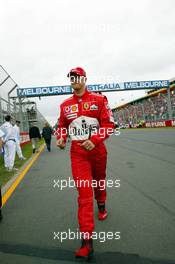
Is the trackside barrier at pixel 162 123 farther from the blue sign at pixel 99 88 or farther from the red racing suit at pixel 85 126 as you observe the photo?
the red racing suit at pixel 85 126

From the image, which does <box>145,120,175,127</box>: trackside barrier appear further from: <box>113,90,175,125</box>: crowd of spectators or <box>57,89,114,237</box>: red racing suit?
<box>57,89,114,237</box>: red racing suit

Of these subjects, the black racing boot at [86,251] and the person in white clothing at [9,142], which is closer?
the black racing boot at [86,251]

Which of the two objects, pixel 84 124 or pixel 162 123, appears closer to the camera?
pixel 84 124

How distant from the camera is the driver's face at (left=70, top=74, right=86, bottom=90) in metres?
3.17

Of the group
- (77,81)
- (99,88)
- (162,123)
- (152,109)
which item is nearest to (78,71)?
(77,81)

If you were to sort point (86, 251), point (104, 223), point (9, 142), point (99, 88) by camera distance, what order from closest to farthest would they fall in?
point (86, 251) → point (104, 223) → point (9, 142) → point (99, 88)

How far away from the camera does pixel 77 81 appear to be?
3.18 m

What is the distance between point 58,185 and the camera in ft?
20.2

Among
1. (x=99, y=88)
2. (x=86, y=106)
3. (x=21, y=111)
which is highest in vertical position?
(x=99, y=88)

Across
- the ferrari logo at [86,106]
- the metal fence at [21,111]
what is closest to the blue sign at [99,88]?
the metal fence at [21,111]

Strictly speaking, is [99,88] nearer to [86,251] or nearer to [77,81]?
[77,81]

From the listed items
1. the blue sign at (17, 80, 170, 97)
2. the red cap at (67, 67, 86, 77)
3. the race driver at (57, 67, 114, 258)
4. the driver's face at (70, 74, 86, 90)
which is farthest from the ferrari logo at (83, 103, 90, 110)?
the blue sign at (17, 80, 170, 97)

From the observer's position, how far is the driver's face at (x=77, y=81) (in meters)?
3.17

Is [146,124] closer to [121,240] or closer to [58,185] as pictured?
[58,185]
